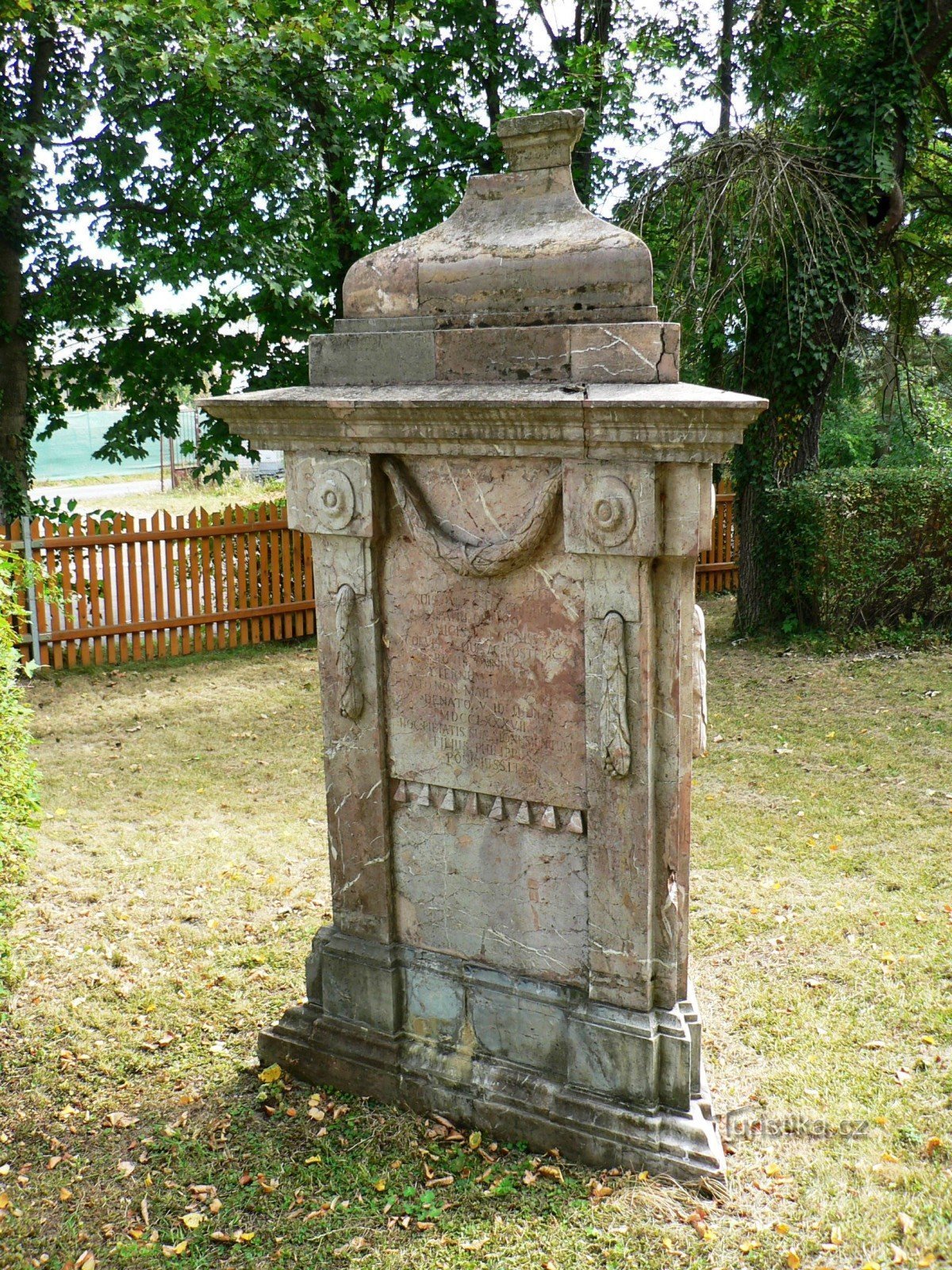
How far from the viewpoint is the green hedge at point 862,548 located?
10164mm

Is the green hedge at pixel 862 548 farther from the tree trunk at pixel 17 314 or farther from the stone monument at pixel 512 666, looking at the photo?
the tree trunk at pixel 17 314

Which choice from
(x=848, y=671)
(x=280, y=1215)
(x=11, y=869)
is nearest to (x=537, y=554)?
(x=280, y=1215)

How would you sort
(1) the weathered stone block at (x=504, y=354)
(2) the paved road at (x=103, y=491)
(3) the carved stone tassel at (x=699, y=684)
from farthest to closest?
(2) the paved road at (x=103, y=491), (3) the carved stone tassel at (x=699, y=684), (1) the weathered stone block at (x=504, y=354)

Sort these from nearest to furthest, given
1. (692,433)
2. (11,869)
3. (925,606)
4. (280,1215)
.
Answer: (692,433) < (280,1215) < (11,869) < (925,606)

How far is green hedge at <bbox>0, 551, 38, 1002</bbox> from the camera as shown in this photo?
184 inches

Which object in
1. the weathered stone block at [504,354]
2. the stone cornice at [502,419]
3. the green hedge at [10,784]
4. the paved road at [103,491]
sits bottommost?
the green hedge at [10,784]

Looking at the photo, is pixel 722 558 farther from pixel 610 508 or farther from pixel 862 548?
pixel 610 508

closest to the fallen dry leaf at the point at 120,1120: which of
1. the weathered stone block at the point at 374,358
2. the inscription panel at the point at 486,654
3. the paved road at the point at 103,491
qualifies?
the inscription panel at the point at 486,654

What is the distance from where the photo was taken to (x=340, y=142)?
10.7 metres

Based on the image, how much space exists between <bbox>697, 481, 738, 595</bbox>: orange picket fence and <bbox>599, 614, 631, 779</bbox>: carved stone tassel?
9915 millimetres

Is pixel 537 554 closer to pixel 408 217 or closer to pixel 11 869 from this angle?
pixel 11 869

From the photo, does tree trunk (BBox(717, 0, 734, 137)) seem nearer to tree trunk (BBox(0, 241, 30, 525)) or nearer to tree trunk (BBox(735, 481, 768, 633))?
tree trunk (BBox(735, 481, 768, 633))

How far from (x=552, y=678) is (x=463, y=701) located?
0.38m

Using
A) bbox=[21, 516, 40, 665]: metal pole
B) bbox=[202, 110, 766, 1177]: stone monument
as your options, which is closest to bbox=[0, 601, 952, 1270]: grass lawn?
bbox=[202, 110, 766, 1177]: stone monument
